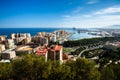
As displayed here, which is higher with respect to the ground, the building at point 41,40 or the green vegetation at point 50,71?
the green vegetation at point 50,71

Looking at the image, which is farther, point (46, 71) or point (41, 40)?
point (41, 40)

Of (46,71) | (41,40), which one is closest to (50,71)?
(46,71)

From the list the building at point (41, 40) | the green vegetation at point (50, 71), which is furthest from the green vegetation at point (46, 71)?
the building at point (41, 40)

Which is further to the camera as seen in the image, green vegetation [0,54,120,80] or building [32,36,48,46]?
building [32,36,48,46]

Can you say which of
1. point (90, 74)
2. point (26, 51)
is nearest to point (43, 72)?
point (90, 74)

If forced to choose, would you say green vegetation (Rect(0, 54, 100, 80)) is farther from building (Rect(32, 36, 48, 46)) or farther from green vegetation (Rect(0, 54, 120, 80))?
building (Rect(32, 36, 48, 46))

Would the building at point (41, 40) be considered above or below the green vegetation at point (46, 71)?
below

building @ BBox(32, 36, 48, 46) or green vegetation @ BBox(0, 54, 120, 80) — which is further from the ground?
green vegetation @ BBox(0, 54, 120, 80)

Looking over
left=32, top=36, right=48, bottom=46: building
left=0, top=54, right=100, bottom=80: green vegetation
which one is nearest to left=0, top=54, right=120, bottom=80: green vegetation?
left=0, top=54, right=100, bottom=80: green vegetation

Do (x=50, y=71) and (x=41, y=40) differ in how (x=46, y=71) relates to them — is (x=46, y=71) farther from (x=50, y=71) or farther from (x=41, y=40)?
(x=41, y=40)

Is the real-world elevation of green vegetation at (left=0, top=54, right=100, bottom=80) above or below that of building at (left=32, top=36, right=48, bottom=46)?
above

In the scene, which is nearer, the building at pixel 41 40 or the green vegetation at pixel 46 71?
the green vegetation at pixel 46 71

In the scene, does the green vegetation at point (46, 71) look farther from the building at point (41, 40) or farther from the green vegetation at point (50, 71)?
the building at point (41, 40)
